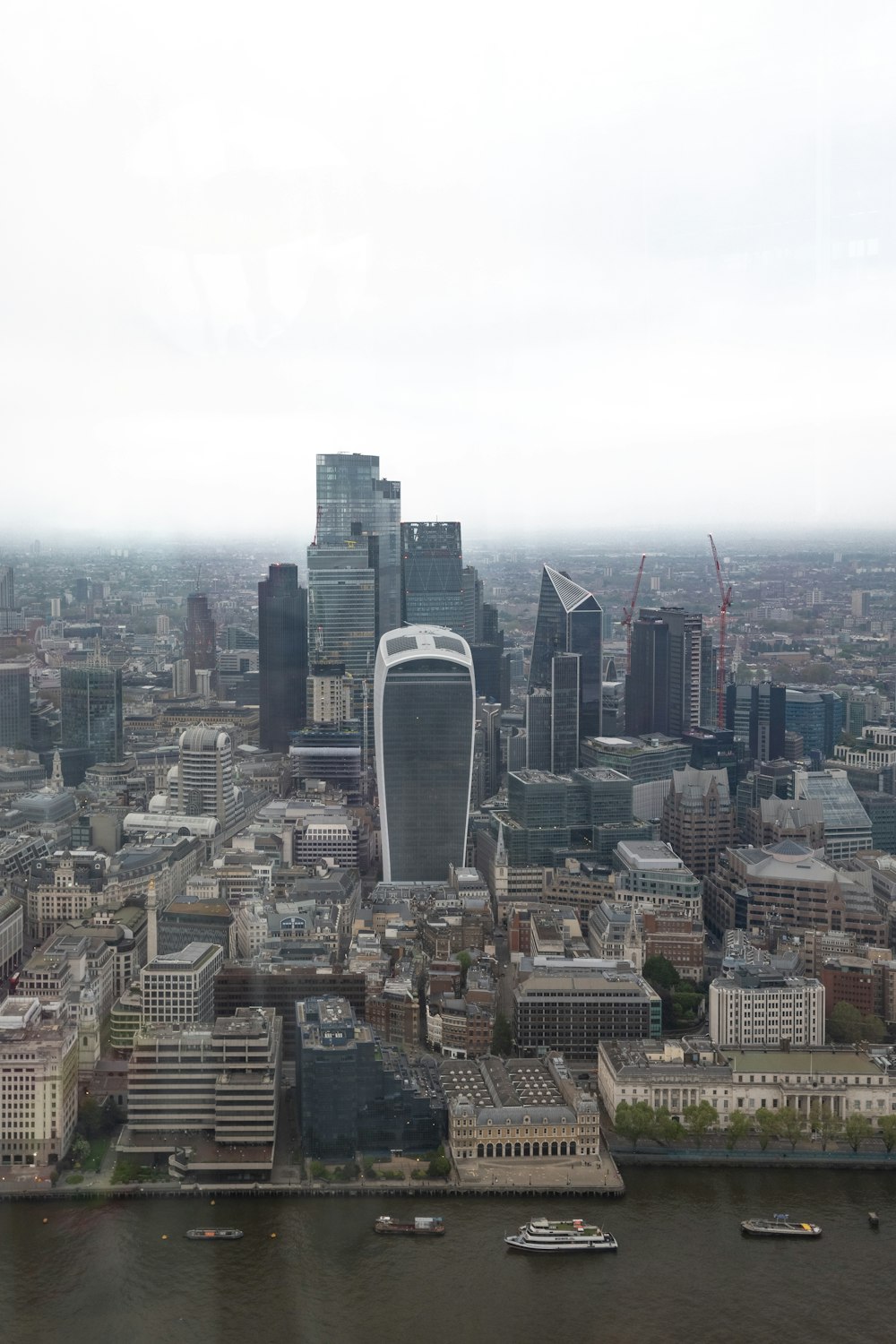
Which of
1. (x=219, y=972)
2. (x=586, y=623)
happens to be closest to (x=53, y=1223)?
(x=219, y=972)

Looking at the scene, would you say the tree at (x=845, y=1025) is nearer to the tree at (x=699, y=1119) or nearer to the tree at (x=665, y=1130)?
the tree at (x=699, y=1119)

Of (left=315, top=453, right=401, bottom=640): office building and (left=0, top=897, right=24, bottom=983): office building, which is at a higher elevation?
(left=315, top=453, right=401, bottom=640): office building

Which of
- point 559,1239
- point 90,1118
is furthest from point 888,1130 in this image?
point 90,1118

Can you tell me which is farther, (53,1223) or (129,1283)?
(53,1223)

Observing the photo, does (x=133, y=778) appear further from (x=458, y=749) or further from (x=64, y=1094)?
(x=64, y=1094)

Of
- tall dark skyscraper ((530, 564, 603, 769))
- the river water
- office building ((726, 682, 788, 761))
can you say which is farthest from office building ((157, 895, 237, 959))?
office building ((726, 682, 788, 761))

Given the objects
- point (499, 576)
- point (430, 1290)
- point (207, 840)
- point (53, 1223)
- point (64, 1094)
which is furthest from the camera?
point (499, 576)

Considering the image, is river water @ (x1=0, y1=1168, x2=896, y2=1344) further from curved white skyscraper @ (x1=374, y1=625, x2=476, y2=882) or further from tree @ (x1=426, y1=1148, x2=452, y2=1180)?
curved white skyscraper @ (x1=374, y1=625, x2=476, y2=882)

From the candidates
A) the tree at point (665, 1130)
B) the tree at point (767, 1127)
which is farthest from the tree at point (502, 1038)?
the tree at point (767, 1127)
